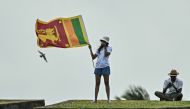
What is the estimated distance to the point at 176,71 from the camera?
74.0 feet

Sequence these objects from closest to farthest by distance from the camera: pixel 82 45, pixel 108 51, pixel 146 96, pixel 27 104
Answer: pixel 108 51
pixel 82 45
pixel 27 104
pixel 146 96

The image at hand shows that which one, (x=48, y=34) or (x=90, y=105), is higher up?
(x=48, y=34)

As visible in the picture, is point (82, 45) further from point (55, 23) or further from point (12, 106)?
point (12, 106)

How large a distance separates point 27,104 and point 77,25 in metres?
3.00

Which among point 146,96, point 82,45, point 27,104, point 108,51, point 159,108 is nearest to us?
point 159,108

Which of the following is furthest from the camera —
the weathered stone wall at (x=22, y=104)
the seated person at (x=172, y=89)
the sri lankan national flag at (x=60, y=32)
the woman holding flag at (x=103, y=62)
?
the seated person at (x=172, y=89)

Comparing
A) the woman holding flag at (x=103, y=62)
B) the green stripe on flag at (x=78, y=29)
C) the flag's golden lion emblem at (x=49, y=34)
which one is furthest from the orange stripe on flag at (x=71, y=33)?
the woman holding flag at (x=103, y=62)

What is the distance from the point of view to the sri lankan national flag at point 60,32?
71.7 feet

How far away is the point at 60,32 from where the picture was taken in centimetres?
2212

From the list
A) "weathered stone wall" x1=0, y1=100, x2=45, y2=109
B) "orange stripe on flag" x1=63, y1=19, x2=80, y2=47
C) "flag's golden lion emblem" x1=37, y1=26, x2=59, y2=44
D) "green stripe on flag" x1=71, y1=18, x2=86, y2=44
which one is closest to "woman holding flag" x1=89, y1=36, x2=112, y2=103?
"green stripe on flag" x1=71, y1=18, x2=86, y2=44

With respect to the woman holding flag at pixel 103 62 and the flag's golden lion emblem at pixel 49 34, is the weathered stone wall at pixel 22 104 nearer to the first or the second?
the flag's golden lion emblem at pixel 49 34

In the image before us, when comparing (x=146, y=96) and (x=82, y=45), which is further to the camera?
(x=146, y=96)

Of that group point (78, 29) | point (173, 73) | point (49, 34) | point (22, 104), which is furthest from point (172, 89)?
point (22, 104)

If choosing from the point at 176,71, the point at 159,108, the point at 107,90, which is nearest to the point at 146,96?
the point at 176,71
